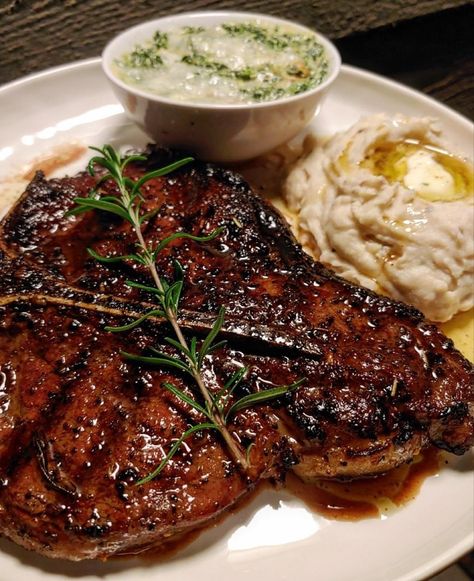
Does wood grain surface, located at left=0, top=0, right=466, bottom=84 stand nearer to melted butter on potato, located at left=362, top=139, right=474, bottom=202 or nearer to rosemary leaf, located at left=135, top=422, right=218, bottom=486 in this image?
melted butter on potato, located at left=362, top=139, right=474, bottom=202

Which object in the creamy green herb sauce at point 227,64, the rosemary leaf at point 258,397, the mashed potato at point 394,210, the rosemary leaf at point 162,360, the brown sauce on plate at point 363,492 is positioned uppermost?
the creamy green herb sauce at point 227,64

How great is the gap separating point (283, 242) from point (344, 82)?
7.63 feet

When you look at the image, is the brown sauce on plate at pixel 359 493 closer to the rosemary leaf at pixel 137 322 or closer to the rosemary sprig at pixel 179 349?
the rosemary sprig at pixel 179 349

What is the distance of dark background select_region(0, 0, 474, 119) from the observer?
5.28 metres

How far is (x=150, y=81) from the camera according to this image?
375 centimetres

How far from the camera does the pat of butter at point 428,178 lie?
144 inches

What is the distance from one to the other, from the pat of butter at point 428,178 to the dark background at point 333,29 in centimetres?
247

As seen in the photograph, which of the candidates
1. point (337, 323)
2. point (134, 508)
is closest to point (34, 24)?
point (337, 323)

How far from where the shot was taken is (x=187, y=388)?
243cm

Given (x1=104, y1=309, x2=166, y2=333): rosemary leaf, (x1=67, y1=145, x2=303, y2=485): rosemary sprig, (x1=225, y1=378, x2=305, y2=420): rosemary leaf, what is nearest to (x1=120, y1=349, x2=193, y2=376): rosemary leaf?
(x1=67, y1=145, x2=303, y2=485): rosemary sprig

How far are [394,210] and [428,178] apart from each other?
1.46ft

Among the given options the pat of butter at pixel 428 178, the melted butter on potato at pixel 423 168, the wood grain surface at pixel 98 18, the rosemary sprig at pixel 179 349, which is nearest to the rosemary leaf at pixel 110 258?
the rosemary sprig at pixel 179 349

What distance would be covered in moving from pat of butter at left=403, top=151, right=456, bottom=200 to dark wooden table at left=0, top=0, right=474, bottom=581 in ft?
8.07

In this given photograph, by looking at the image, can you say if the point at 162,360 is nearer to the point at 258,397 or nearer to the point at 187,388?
the point at 187,388
